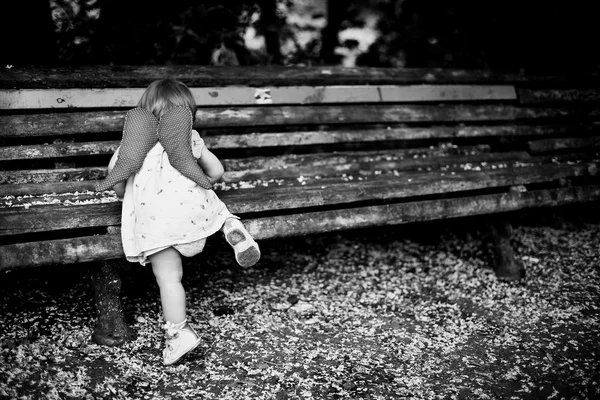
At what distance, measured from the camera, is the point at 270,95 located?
12.5 ft

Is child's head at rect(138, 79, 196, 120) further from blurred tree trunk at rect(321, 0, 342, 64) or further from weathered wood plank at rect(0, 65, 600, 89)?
blurred tree trunk at rect(321, 0, 342, 64)

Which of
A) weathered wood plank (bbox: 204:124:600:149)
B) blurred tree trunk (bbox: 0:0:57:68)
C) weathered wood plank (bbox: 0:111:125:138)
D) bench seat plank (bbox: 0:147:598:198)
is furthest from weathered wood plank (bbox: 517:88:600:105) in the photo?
blurred tree trunk (bbox: 0:0:57:68)

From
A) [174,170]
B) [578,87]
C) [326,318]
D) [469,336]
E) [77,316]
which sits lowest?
[77,316]

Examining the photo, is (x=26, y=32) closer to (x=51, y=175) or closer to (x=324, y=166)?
(x=51, y=175)

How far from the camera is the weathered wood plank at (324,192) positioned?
8.92ft

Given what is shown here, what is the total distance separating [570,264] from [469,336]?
1600mm

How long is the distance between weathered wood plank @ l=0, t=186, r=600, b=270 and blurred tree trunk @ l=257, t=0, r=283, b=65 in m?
2.41

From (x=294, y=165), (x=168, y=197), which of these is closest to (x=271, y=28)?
(x=294, y=165)

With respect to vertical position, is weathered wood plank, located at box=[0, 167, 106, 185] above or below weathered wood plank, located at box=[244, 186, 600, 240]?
below

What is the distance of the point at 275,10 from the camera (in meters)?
5.41

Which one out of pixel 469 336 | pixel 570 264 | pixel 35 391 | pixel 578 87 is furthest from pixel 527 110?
pixel 35 391

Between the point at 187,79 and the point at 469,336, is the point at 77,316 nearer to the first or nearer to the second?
the point at 187,79

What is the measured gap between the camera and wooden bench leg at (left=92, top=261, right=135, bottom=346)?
2955 mm

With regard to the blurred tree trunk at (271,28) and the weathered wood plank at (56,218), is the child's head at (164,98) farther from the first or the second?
the blurred tree trunk at (271,28)
